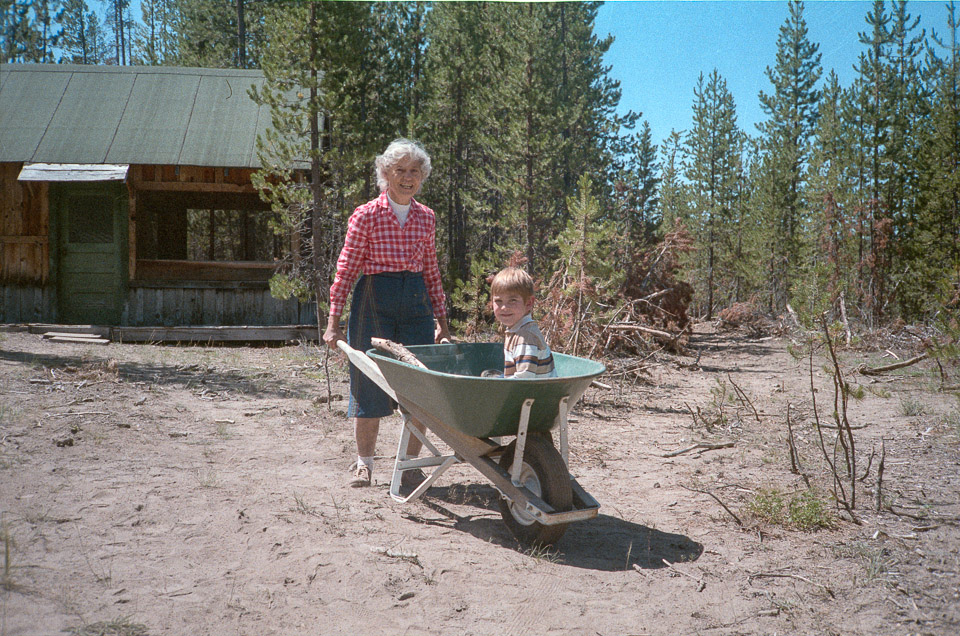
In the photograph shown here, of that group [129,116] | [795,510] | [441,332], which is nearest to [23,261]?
[129,116]

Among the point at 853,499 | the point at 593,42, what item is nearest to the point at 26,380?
the point at 853,499

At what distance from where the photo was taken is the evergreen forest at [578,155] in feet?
32.3

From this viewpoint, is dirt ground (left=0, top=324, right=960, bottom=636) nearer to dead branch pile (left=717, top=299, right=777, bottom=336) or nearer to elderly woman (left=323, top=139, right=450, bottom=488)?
elderly woman (left=323, top=139, right=450, bottom=488)

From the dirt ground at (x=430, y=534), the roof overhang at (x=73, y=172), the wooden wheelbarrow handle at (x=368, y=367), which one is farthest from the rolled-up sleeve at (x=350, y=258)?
the roof overhang at (x=73, y=172)

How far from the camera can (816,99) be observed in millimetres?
23094

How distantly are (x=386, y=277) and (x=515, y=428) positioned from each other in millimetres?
1248

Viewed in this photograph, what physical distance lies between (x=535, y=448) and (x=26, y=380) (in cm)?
502

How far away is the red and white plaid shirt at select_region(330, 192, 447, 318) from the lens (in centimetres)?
373

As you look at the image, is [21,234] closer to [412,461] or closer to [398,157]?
[398,157]

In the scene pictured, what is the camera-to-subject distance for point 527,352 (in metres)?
3.23

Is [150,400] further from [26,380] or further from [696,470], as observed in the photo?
[696,470]

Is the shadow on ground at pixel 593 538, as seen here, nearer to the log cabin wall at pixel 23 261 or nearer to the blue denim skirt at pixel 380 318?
the blue denim skirt at pixel 380 318

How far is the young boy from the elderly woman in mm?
757

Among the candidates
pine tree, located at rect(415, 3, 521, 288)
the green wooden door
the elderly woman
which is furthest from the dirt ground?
pine tree, located at rect(415, 3, 521, 288)
